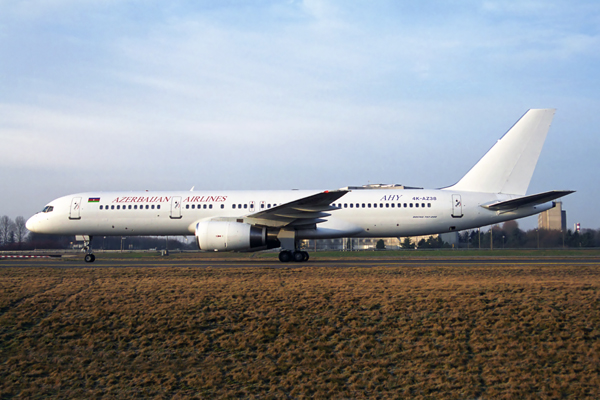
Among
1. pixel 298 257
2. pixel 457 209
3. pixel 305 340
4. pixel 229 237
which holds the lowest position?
pixel 305 340

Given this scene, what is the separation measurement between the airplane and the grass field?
772 cm

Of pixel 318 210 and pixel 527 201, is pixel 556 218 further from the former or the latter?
pixel 318 210

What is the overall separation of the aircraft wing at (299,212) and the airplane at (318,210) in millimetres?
41

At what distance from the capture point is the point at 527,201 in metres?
18.3

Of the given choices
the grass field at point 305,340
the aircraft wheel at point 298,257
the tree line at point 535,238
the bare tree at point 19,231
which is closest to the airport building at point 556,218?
the tree line at point 535,238

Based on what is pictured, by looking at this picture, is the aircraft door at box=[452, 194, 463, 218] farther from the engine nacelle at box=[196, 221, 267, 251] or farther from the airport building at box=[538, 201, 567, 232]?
the airport building at box=[538, 201, 567, 232]

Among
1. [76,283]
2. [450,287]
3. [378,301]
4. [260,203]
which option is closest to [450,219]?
[260,203]

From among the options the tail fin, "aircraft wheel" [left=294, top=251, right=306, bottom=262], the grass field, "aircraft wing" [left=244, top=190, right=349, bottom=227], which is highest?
the tail fin

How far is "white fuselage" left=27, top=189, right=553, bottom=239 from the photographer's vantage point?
1986 centimetres

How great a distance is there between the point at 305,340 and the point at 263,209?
13.9 metres

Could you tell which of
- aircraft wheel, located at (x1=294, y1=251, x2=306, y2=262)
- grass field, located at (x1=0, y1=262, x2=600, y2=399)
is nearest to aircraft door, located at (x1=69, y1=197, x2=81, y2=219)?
aircraft wheel, located at (x1=294, y1=251, x2=306, y2=262)

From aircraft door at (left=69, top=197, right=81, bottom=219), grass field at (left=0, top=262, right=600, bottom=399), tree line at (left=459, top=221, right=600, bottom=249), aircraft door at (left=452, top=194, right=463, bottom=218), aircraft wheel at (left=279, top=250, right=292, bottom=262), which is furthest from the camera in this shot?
tree line at (left=459, top=221, right=600, bottom=249)

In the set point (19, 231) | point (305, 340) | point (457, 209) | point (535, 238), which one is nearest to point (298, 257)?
point (457, 209)

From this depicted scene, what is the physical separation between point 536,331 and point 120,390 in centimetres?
591
